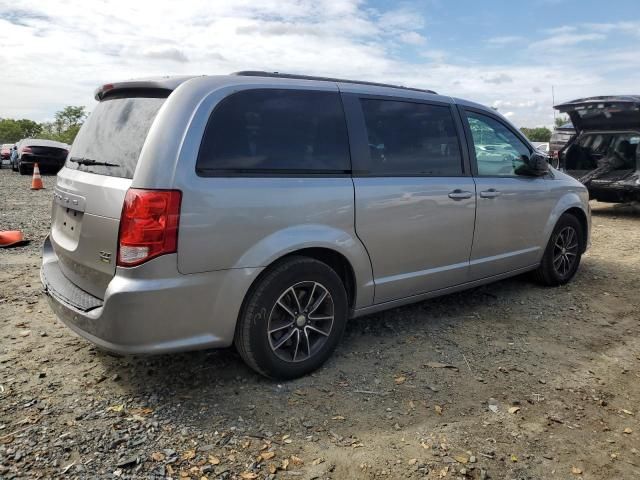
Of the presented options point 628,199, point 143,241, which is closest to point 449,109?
point 143,241

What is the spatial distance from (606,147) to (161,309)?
9.95 metres

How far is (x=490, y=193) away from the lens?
4.45 meters

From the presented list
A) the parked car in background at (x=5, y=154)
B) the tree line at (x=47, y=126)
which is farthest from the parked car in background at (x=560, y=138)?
the tree line at (x=47, y=126)

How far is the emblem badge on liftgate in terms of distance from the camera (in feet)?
9.48

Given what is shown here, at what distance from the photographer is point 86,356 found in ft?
12.0

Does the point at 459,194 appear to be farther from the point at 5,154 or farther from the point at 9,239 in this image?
the point at 5,154

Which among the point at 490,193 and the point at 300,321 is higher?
the point at 490,193

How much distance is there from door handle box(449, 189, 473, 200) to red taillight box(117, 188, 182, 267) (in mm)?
2206

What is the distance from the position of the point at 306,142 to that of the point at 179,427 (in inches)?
71.1

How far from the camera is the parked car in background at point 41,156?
19.9 m

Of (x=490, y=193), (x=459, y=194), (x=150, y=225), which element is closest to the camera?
(x=150, y=225)

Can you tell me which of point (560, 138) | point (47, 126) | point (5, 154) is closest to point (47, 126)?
point (47, 126)

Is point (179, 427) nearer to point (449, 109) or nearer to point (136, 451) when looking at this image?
point (136, 451)

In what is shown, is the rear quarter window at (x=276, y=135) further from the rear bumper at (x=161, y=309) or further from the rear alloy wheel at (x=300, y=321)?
the rear alloy wheel at (x=300, y=321)
